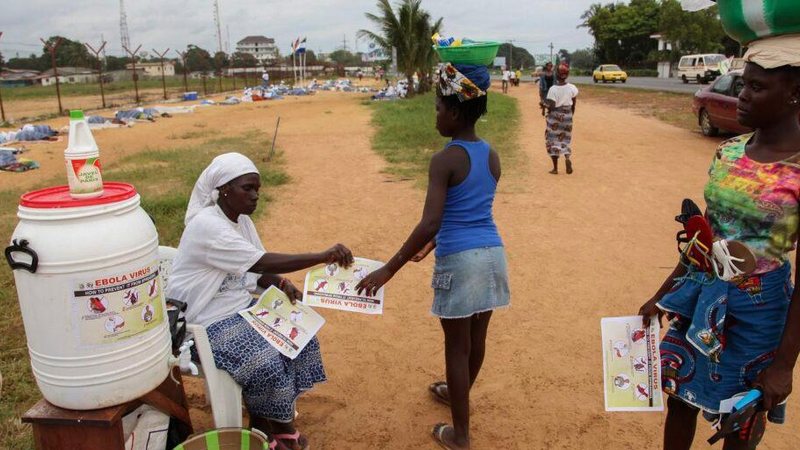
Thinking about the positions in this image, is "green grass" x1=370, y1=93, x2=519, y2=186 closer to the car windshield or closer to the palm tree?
the palm tree

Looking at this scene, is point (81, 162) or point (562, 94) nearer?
point (81, 162)

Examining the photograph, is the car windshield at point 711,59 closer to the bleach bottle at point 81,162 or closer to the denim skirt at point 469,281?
the denim skirt at point 469,281

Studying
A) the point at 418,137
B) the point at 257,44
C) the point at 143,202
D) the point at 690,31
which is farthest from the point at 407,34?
the point at 257,44

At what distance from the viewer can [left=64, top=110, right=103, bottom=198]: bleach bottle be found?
1822mm

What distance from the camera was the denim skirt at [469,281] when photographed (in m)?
2.46

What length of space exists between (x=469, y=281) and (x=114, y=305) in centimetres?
136

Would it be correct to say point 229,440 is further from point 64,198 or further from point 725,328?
point 725,328

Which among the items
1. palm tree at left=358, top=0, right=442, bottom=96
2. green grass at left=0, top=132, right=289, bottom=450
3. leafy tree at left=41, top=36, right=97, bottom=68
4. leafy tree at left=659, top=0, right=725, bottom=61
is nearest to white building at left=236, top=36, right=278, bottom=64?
leafy tree at left=41, top=36, right=97, bottom=68

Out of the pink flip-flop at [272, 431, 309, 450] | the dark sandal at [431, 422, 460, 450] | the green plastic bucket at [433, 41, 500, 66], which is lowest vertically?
the dark sandal at [431, 422, 460, 450]

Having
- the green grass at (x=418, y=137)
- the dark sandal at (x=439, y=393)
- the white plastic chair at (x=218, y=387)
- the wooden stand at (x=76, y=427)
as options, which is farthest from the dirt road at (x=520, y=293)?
the wooden stand at (x=76, y=427)

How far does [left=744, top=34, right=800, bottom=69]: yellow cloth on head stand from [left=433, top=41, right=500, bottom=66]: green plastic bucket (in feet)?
3.21

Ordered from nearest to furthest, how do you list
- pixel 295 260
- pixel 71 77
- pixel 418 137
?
pixel 295 260, pixel 418 137, pixel 71 77

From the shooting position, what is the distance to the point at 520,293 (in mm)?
4570

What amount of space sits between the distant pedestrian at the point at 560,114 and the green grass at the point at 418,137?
3.29ft
